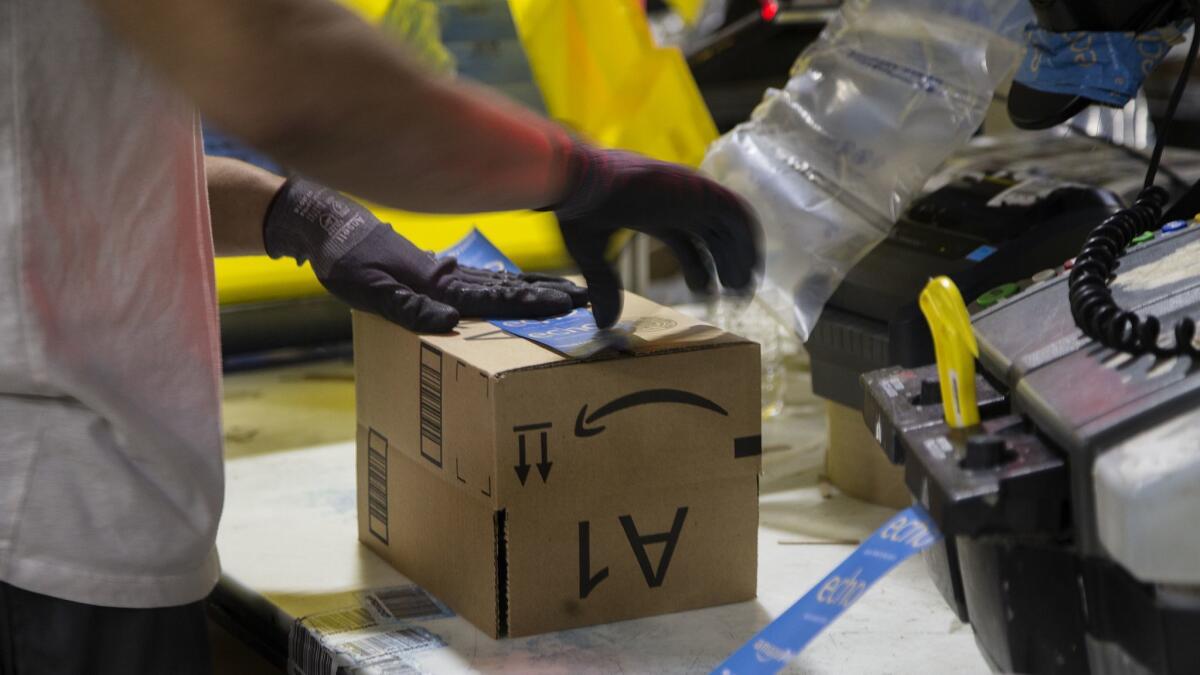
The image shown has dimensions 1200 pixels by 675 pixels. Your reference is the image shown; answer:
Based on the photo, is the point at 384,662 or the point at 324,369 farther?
the point at 324,369

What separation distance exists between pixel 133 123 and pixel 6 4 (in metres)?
0.10

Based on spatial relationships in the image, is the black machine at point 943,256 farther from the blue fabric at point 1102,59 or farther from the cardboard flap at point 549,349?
the cardboard flap at point 549,349

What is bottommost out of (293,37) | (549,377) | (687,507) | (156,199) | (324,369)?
(324,369)

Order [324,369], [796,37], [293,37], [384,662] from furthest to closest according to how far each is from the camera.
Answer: [796,37] → [324,369] → [384,662] → [293,37]

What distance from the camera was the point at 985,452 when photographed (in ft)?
2.37

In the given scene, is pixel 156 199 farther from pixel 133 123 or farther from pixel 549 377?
pixel 549 377

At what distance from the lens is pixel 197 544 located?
98cm

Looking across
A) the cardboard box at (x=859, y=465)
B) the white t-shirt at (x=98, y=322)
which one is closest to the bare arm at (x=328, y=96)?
the white t-shirt at (x=98, y=322)

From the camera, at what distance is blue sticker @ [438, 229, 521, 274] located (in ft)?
4.84

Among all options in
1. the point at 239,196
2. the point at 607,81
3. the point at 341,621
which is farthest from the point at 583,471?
the point at 607,81

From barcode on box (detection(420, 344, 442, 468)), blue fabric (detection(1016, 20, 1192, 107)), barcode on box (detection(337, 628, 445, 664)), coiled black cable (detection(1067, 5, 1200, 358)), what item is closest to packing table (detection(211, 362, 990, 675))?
barcode on box (detection(337, 628, 445, 664))

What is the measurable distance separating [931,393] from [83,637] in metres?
0.60

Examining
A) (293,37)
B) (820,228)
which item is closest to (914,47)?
(820,228)

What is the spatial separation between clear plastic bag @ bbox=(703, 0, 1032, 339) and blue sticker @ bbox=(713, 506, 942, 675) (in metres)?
0.75
